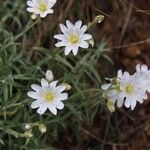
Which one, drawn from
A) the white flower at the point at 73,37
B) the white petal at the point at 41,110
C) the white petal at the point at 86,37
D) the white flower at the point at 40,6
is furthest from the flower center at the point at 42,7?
the white petal at the point at 41,110

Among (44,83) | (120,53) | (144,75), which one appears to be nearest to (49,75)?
(44,83)

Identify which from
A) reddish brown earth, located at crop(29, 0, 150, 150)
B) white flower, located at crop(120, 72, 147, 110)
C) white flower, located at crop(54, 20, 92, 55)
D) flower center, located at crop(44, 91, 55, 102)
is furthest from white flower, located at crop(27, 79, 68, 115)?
reddish brown earth, located at crop(29, 0, 150, 150)

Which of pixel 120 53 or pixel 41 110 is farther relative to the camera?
pixel 120 53

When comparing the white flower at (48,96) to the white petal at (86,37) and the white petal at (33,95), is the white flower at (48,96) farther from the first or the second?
the white petal at (86,37)

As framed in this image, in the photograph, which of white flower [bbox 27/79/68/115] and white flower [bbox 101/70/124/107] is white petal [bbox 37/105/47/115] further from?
white flower [bbox 101/70/124/107]

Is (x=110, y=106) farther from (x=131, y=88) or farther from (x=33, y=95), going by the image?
(x=33, y=95)

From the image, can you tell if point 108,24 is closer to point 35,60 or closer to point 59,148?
point 35,60

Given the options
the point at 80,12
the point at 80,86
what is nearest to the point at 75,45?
the point at 80,86
